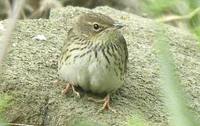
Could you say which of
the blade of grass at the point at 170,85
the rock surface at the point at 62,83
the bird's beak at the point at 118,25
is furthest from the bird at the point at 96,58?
the blade of grass at the point at 170,85

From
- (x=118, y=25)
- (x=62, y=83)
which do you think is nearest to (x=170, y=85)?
(x=118, y=25)

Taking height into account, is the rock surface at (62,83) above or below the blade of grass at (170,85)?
below

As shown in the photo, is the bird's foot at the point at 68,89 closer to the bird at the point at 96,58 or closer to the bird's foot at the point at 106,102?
the bird at the point at 96,58

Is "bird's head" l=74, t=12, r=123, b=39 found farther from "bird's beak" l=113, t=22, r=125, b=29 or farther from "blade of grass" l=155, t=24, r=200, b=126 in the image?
"blade of grass" l=155, t=24, r=200, b=126

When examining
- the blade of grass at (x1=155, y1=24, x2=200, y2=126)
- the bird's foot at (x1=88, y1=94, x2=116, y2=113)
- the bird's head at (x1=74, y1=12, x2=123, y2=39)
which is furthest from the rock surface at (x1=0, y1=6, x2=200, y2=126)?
the blade of grass at (x1=155, y1=24, x2=200, y2=126)

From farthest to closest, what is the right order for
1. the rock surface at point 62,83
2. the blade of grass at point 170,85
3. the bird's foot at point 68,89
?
the bird's foot at point 68,89
the rock surface at point 62,83
the blade of grass at point 170,85

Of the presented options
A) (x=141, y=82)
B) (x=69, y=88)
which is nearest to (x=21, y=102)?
(x=69, y=88)

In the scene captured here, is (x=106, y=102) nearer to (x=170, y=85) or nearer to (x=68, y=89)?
(x=68, y=89)

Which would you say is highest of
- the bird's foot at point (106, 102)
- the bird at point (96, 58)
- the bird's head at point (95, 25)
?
the bird's head at point (95, 25)
